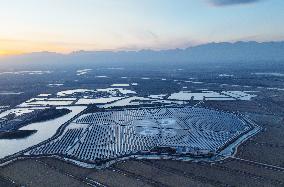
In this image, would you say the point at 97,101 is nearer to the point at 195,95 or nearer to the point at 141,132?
the point at 195,95

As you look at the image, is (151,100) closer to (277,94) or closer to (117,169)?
(277,94)

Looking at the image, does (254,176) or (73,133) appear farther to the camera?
(73,133)

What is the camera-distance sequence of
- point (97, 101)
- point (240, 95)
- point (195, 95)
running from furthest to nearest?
point (195, 95) < point (240, 95) < point (97, 101)

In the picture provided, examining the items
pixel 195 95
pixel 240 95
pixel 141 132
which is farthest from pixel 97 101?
pixel 240 95

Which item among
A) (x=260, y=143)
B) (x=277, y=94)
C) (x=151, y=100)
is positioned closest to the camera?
(x=260, y=143)

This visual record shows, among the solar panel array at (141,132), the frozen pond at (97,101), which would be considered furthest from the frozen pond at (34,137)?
the frozen pond at (97,101)

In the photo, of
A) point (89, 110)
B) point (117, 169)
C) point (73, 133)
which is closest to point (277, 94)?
point (89, 110)
